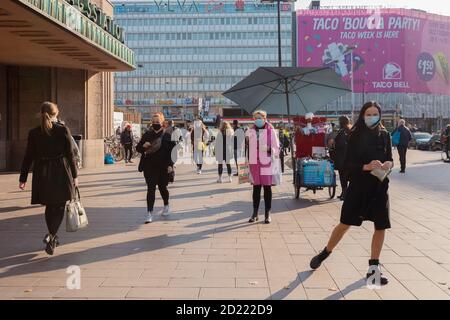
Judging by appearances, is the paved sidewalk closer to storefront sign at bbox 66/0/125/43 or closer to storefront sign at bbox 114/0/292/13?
storefront sign at bbox 66/0/125/43

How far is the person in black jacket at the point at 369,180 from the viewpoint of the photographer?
5.08m

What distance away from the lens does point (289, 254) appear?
247 inches

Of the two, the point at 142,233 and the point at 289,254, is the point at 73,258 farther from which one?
the point at 289,254

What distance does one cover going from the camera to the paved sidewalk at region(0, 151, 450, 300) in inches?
190

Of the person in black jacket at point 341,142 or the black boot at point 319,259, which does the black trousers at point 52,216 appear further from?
the person in black jacket at point 341,142

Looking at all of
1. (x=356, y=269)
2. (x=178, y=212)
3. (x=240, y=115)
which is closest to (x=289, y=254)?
(x=356, y=269)

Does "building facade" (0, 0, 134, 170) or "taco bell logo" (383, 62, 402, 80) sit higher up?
"taco bell logo" (383, 62, 402, 80)

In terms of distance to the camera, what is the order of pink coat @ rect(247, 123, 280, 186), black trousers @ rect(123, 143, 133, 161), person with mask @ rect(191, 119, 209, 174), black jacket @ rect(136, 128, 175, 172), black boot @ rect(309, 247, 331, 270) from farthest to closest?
black trousers @ rect(123, 143, 133, 161), person with mask @ rect(191, 119, 209, 174), black jacket @ rect(136, 128, 175, 172), pink coat @ rect(247, 123, 280, 186), black boot @ rect(309, 247, 331, 270)

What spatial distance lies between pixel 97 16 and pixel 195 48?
84396 millimetres

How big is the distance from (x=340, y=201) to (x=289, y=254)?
16.4 feet

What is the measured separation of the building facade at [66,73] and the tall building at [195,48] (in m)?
76.3

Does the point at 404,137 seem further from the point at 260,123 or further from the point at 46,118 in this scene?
the point at 46,118

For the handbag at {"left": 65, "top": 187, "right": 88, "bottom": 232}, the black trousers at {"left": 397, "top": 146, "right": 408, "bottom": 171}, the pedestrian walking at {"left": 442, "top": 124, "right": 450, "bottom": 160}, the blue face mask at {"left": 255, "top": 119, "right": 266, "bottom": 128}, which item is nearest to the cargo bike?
the blue face mask at {"left": 255, "top": 119, "right": 266, "bottom": 128}

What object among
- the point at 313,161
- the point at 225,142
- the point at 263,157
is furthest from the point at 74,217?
the point at 225,142
